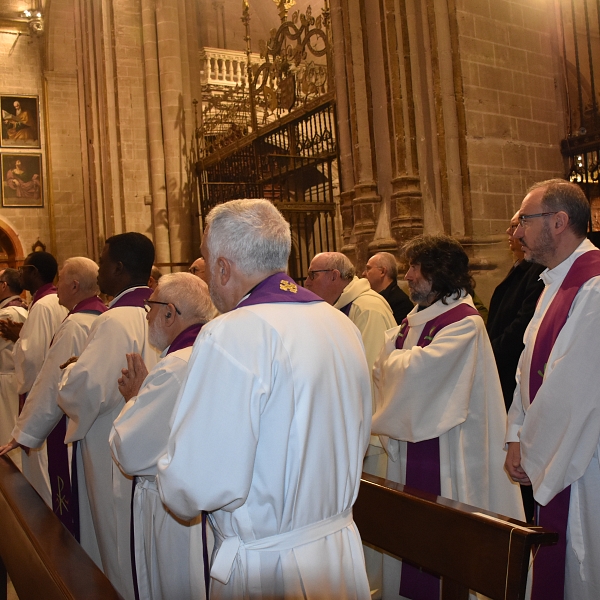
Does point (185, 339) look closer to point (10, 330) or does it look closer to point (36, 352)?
point (36, 352)

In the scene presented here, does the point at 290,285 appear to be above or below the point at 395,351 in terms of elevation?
above

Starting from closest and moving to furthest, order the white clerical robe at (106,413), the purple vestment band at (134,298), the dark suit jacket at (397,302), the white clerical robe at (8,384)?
A: the white clerical robe at (106,413)
the purple vestment band at (134,298)
the dark suit jacket at (397,302)
the white clerical robe at (8,384)

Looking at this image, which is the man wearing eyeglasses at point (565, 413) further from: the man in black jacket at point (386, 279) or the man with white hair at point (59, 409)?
the man in black jacket at point (386, 279)

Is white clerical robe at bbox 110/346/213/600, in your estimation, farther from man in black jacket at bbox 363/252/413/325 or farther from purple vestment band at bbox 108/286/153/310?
man in black jacket at bbox 363/252/413/325

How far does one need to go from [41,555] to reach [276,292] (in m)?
1.13

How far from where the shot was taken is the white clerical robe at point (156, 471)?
2.73 metres

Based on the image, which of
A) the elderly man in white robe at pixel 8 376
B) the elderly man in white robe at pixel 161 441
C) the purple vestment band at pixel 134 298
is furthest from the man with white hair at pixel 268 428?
the elderly man in white robe at pixel 8 376

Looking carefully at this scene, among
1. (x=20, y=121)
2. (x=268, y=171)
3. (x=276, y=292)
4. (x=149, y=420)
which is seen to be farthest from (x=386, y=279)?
(x=20, y=121)

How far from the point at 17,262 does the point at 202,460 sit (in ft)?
56.1

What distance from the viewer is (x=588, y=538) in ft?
8.54

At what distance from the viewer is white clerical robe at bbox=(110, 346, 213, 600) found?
273 cm

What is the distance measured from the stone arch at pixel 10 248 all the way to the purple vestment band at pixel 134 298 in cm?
1481

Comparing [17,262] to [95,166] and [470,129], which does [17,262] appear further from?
[470,129]

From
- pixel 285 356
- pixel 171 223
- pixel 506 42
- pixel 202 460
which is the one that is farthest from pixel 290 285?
pixel 171 223
